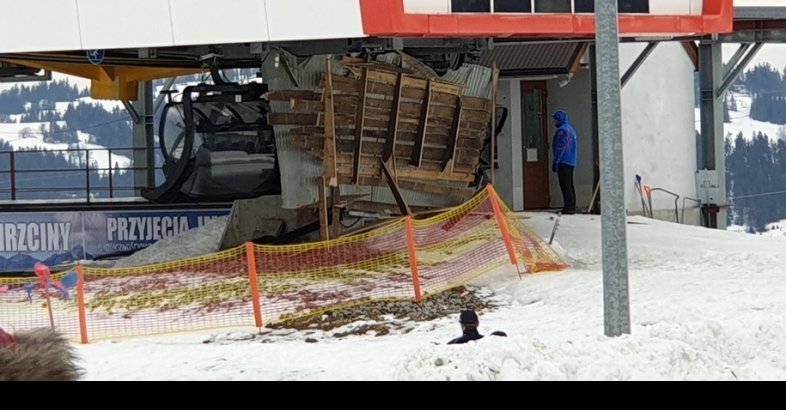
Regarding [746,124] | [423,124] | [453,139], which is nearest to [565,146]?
[453,139]

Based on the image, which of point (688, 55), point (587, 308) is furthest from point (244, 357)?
point (688, 55)

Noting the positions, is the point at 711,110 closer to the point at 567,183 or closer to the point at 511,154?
the point at 511,154

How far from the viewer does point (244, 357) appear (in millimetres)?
11344

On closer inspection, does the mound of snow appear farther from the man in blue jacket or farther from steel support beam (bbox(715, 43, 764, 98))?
steel support beam (bbox(715, 43, 764, 98))

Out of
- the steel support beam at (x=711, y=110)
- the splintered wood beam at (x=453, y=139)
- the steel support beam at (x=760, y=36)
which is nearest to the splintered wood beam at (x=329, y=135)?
the splintered wood beam at (x=453, y=139)

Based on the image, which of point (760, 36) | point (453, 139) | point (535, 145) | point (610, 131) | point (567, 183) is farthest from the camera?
point (760, 36)

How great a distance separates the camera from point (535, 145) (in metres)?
26.8

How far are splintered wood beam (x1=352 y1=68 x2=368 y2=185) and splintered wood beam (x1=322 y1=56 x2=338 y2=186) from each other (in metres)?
0.41

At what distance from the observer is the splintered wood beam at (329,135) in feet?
59.2

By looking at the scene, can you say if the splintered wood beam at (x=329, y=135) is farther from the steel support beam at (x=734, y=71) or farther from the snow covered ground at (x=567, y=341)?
the steel support beam at (x=734, y=71)

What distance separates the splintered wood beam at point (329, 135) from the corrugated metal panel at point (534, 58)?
7417mm

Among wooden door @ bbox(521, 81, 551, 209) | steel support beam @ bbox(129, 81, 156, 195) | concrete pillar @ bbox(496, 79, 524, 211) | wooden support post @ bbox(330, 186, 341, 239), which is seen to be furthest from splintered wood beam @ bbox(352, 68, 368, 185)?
steel support beam @ bbox(129, 81, 156, 195)

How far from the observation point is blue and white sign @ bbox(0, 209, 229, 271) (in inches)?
910

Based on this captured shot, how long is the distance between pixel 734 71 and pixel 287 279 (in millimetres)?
14234
